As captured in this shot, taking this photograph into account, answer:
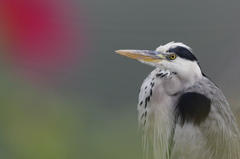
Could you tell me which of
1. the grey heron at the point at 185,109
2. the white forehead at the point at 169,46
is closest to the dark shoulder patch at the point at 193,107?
the grey heron at the point at 185,109

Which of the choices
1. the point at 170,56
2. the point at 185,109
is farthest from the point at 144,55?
the point at 185,109

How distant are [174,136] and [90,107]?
0.21 meters

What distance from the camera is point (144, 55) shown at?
696mm

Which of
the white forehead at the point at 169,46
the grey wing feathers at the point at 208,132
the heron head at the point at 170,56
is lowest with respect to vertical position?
the grey wing feathers at the point at 208,132

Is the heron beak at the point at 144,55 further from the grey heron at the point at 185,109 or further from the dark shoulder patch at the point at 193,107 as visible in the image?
the dark shoulder patch at the point at 193,107

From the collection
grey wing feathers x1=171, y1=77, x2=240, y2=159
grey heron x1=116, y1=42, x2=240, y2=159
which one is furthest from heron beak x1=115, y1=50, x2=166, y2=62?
grey wing feathers x1=171, y1=77, x2=240, y2=159

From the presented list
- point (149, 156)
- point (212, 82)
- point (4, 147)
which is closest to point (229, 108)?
point (212, 82)

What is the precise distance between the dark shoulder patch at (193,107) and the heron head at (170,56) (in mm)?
64

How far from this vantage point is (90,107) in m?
0.76

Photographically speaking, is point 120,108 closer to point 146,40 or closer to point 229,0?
point 146,40

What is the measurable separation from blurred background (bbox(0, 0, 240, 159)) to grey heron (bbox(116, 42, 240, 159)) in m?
0.04

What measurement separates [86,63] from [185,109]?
9.7 inches

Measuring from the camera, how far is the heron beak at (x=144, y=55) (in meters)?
0.69

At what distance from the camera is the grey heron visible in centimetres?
71
